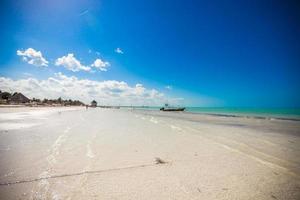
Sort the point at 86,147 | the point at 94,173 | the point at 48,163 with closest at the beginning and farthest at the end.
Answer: the point at 94,173
the point at 48,163
the point at 86,147

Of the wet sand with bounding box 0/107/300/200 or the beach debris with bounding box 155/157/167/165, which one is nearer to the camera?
the wet sand with bounding box 0/107/300/200

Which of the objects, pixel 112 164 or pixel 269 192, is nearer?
pixel 269 192

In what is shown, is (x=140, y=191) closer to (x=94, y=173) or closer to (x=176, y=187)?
(x=176, y=187)

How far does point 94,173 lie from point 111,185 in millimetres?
828

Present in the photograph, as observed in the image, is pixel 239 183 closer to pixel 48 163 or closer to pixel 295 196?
pixel 295 196

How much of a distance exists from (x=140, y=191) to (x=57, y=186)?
1.62 metres

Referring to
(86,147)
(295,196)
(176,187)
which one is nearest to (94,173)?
(176,187)

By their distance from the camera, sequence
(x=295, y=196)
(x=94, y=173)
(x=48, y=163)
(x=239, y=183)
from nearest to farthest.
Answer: (x=295, y=196), (x=239, y=183), (x=94, y=173), (x=48, y=163)

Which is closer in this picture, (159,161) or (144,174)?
(144,174)

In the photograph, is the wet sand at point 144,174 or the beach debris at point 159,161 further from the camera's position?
the beach debris at point 159,161

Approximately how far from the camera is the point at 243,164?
501 cm

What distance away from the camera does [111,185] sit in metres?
3.50

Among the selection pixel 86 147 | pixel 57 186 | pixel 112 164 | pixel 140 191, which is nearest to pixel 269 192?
pixel 140 191

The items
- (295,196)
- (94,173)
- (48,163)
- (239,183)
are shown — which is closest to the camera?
(295,196)
